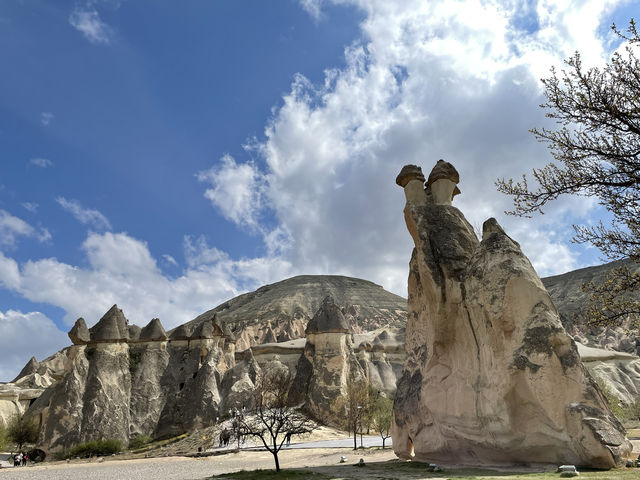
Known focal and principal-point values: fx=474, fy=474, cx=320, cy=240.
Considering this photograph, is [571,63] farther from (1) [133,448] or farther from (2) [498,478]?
(1) [133,448]

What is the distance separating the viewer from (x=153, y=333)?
3709 centimetres

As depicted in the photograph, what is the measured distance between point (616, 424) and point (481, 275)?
499 cm

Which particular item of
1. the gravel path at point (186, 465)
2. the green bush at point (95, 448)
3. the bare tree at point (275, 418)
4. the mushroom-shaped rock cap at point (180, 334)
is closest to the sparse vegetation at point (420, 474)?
the bare tree at point (275, 418)

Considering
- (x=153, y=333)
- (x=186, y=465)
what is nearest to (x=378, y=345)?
(x=153, y=333)

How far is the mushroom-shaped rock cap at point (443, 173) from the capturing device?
18984mm

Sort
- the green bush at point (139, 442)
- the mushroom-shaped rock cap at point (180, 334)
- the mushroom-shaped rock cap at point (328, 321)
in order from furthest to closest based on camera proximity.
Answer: the mushroom-shaped rock cap at point (180, 334) < the mushroom-shaped rock cap at point (328, 321) < the green bush at point (139, 442)

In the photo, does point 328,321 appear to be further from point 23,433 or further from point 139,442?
point 23,433

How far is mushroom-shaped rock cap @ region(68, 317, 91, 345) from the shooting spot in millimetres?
32375

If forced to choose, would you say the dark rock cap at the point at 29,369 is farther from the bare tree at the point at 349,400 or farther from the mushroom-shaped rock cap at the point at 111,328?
the bare tree at the point at 349,400

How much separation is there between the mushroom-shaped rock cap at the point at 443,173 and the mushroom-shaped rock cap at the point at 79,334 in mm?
26205

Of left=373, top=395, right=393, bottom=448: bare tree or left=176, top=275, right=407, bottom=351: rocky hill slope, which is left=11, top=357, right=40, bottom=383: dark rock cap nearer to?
left=176, top=275, right=407, bottom=351: rocky hill slope

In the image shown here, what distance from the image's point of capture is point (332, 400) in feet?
109

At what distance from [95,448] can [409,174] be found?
24.7 m

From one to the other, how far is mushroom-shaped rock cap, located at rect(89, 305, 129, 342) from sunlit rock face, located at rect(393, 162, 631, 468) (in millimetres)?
23670
